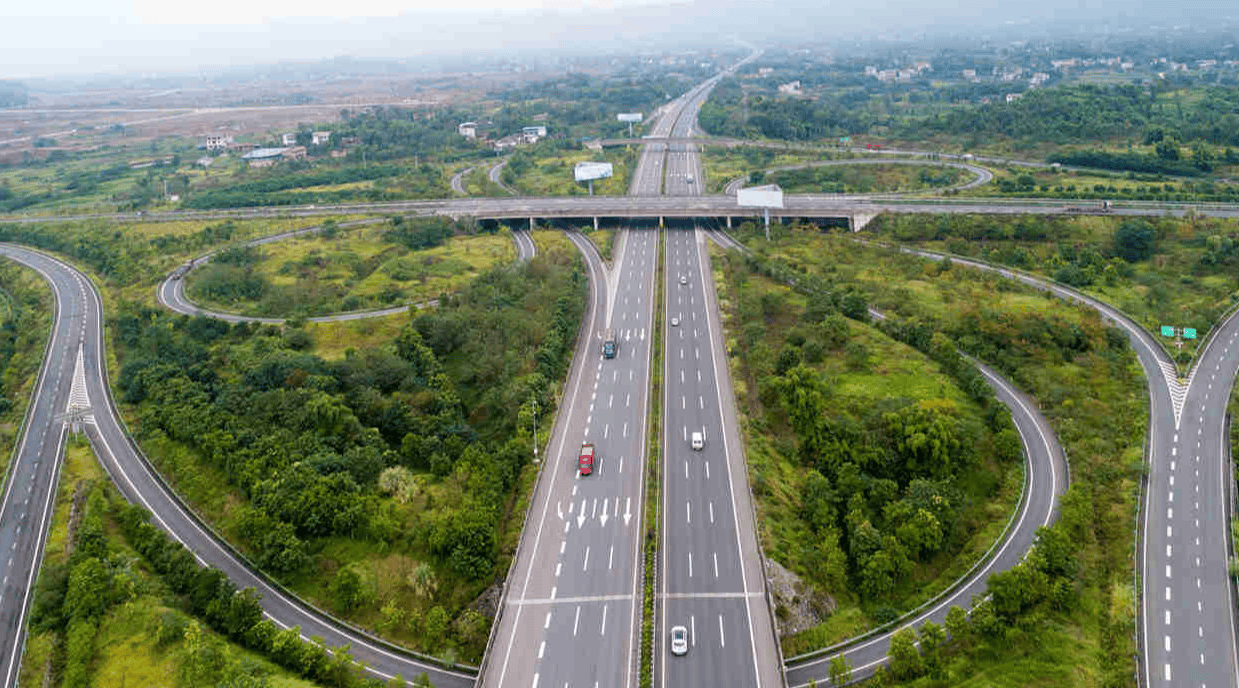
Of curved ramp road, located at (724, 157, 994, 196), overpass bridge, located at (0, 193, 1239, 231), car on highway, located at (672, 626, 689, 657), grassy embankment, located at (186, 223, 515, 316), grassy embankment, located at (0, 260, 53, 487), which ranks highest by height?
curved ramp road, located at (724, 157, 994, 196)

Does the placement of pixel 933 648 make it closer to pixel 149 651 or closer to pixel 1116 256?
pixel 149 651

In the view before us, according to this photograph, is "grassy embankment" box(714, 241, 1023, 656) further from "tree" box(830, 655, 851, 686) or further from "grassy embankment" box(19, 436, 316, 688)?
"grassy embankment" box(19, 436, 316, 688)

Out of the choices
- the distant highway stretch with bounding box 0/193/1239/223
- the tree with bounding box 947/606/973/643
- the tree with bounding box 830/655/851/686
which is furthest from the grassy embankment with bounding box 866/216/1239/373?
the tree with bounding box 830/655/851/686

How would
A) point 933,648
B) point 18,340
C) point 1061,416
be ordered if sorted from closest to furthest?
1. point 933,648
2. point 1061,416
3. point 18,340

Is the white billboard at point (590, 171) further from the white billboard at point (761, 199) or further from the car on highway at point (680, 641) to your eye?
the car on highway at point (680, 641)

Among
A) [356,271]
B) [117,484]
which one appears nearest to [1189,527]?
[117,484]

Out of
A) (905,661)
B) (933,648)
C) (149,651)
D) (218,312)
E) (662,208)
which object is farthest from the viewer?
(662,208)

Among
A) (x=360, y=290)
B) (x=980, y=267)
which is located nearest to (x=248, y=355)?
(x=360, y=290)

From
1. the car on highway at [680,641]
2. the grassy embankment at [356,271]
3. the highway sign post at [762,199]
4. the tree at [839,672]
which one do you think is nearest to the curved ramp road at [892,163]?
the highway sign post at [762,199]
